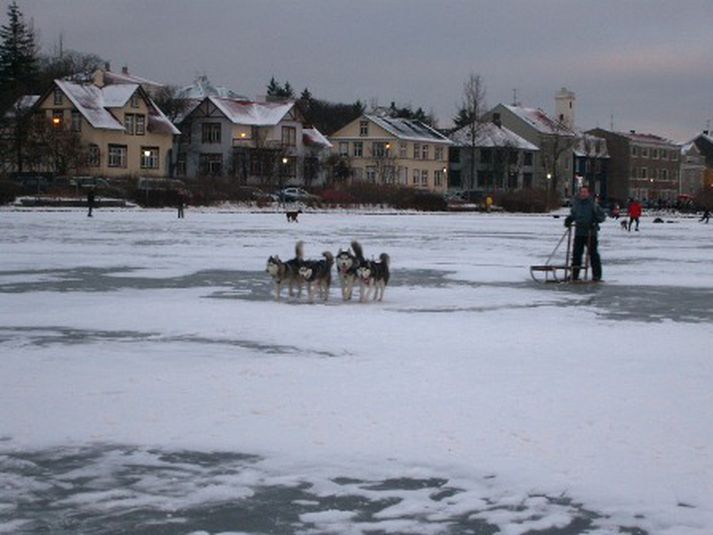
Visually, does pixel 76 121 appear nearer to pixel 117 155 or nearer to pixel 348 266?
pixel 117 155

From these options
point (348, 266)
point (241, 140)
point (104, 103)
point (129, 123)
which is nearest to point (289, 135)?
point (241, 140)

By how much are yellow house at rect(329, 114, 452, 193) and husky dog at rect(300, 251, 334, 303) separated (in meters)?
85.0

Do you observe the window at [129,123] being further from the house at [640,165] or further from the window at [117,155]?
the house at [640,165]

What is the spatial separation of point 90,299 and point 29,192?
4793 centimetres

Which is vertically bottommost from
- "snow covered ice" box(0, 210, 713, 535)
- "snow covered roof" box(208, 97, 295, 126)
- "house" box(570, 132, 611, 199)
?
"snow covered ice" box(0, 210, 713, 535)

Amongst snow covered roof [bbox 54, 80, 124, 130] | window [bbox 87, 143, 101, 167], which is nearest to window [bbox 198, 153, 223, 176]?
snow covered roof [bbox 54, 80, 124, 130]

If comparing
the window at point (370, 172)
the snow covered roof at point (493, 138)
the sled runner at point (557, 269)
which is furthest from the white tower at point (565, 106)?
the sled runner at point (557, 269)

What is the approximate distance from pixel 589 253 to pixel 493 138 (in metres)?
92.1

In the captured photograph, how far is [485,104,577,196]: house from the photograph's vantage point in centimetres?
11669

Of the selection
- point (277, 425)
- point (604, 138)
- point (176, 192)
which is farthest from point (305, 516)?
point (604, 138)

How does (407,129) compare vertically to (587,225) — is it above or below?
above

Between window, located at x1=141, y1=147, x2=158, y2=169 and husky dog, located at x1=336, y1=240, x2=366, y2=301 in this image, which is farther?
window, located at x1=141, y1=147, x2=158, y2=169

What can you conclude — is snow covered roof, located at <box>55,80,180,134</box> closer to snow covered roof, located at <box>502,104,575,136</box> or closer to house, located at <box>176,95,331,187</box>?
house, located at <box>176,95,331,187</box>

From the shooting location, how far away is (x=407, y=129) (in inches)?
4168
